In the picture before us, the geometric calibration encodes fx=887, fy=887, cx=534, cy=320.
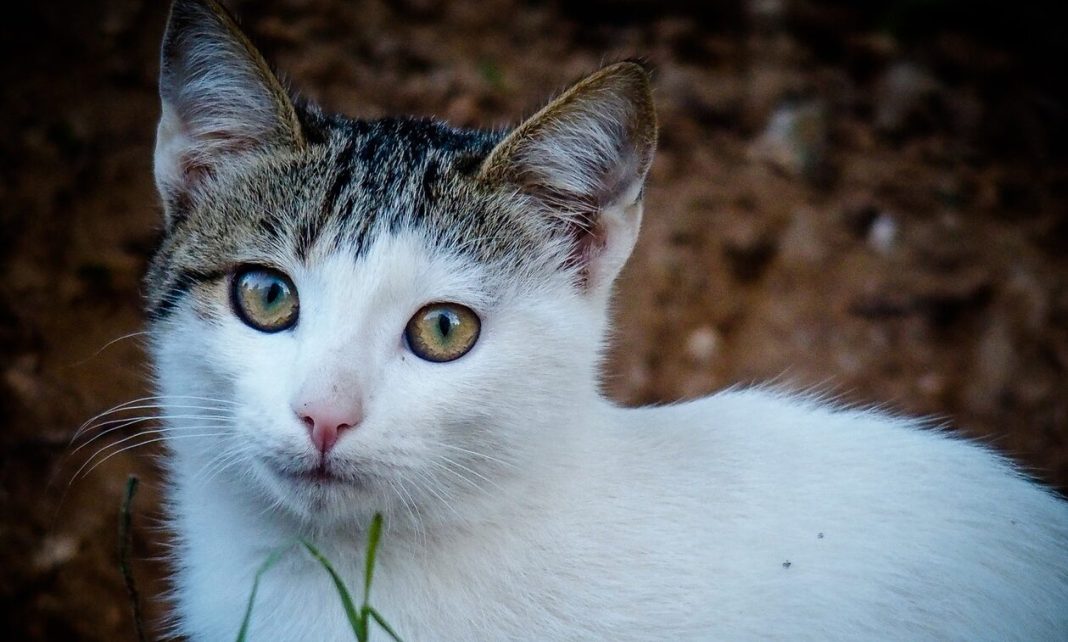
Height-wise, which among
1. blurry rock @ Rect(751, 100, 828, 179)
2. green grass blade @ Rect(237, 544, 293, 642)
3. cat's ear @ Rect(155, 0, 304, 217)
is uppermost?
blurry rock @ Rect(751, 100, 828, 179)

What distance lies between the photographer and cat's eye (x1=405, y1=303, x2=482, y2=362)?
1.78 meters

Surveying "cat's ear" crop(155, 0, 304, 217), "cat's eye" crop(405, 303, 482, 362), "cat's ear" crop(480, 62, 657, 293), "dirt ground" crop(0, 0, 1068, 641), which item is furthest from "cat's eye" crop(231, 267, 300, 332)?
"dirt ground" crop(0, 0, 1068, 641)

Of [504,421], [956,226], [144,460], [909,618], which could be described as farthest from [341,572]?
[956,226]

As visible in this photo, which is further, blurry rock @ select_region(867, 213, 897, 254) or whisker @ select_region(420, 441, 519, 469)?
blurry rock @ select_region(867, 213, 897, 254)

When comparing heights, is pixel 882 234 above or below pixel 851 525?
above

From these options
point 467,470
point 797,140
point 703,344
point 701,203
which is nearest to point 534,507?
point 467,470

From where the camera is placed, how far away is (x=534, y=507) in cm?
192

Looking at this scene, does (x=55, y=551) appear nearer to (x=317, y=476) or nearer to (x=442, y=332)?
(x=317, y=476)

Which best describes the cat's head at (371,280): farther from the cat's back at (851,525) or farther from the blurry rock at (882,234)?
the blurry rock at (882,234)

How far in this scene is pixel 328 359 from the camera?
5.33ft

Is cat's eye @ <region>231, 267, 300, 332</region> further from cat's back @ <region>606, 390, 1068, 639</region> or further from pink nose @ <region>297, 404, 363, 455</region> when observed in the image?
cat's back @ <region>606, 390, 1068, 639</region>

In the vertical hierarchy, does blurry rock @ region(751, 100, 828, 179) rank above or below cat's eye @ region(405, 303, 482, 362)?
above

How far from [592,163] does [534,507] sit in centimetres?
77

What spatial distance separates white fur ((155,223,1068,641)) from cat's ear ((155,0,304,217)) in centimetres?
42
